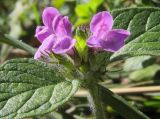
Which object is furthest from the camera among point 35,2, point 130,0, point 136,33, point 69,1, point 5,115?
point 35,2

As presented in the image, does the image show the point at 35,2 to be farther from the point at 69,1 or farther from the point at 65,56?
the point at 65,56

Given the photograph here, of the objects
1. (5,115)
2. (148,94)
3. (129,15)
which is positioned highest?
(129,15)

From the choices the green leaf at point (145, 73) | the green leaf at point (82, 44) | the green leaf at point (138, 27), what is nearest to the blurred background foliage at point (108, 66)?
the green leaf at point (145, 73)

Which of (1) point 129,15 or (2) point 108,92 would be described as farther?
(2) point 108,92

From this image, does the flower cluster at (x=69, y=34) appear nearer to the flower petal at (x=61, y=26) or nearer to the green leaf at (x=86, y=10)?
the flower petal at (x=61, y=26)

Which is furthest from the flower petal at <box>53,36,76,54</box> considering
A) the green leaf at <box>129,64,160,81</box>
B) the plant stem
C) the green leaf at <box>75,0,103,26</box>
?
the green leaf at <box>75,0,103,26</box>

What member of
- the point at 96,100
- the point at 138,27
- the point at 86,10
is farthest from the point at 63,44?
the point at 86,10

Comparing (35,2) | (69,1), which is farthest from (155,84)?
(35,2)
